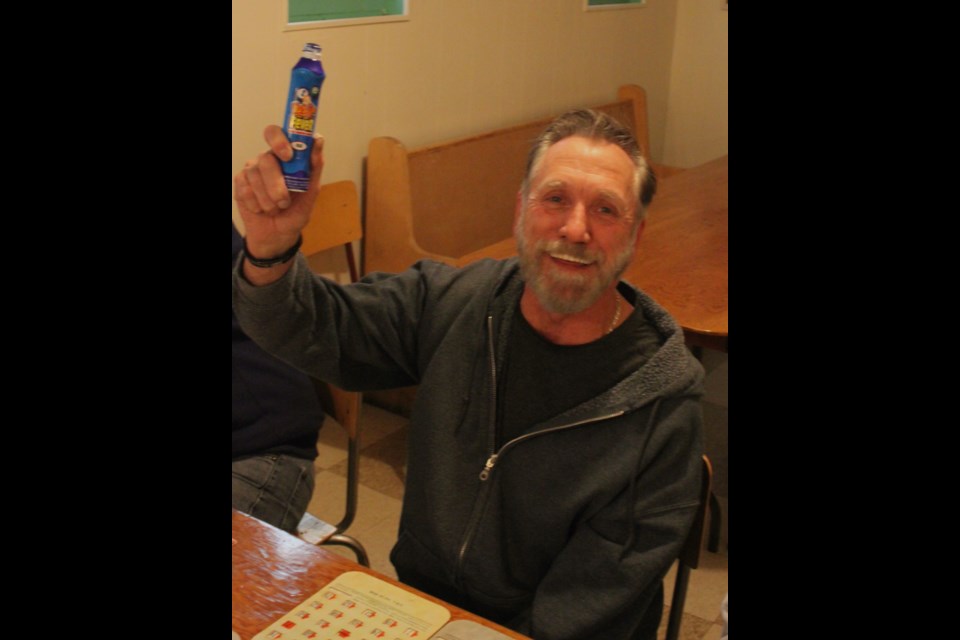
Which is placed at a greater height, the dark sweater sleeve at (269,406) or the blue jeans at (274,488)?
the dark sweater sleeve at (269,406)

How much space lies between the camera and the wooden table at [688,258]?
7.86 feet

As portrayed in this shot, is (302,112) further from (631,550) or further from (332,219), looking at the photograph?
(332,219)

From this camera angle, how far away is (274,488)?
1877mm

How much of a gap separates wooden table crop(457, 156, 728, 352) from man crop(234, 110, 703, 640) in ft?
2.84

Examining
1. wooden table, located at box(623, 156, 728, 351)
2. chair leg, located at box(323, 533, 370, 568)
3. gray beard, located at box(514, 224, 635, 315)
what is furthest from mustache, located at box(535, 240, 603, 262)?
wooden table, located at box(623, 156, 728, 351)

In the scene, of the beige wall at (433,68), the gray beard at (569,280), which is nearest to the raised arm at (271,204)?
the gray beard at (569,280)

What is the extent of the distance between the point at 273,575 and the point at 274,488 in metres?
0.71

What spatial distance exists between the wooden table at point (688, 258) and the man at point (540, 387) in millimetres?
867

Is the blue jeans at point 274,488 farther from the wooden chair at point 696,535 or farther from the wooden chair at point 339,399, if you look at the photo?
the wooden chair at point 696,535

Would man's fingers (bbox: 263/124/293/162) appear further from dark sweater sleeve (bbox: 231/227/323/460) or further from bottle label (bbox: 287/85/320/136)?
dark sweater sleeve (bbox: 231/227/323/460)

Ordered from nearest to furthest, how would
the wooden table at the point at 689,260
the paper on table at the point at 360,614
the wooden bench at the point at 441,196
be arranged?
1. the paper on table at the point at 360,614
2. the wooden table at the point at 689,260
3. the wooden bench at the point at 441,196
